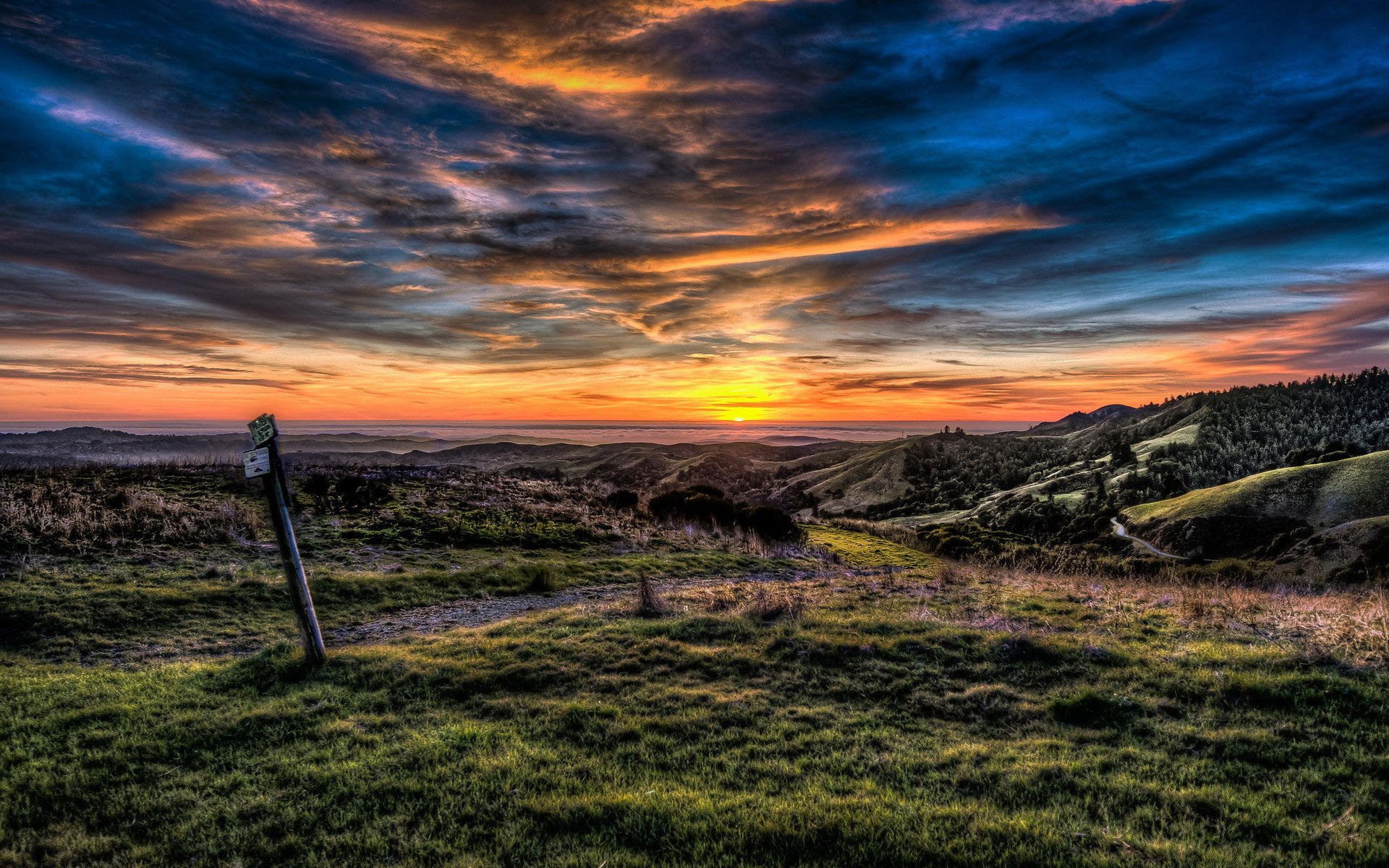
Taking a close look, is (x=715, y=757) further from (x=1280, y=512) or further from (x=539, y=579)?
(x=1280, y=512)

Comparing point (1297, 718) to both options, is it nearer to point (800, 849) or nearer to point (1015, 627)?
point (1015, 627)

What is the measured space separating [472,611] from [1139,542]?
131ft

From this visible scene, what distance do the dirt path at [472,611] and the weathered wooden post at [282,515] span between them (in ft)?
9.17

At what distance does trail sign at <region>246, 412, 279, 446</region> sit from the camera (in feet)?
33.6

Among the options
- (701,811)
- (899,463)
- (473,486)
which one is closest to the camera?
(701,811)

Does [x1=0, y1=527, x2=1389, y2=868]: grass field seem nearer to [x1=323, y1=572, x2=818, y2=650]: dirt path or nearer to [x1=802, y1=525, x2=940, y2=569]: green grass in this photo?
[x1=323, y1=572, x2=818, y2=650]: dirt path

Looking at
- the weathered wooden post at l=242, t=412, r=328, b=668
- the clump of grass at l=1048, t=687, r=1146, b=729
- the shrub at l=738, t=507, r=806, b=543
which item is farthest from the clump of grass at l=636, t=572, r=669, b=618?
the shrub at l=738, t=507, r=806, b=543

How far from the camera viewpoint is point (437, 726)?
838cm

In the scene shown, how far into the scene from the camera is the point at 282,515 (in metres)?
10.5

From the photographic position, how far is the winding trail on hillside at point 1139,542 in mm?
33250

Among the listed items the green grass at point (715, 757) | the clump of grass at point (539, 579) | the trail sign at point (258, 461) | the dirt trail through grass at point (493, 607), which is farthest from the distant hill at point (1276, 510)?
the trail sign at point (258, 461)

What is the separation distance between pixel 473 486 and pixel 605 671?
41955mm

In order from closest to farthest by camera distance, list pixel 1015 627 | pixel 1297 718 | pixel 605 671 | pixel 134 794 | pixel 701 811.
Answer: pixel 701 811, pixel 134 794, pixel 1297 718, pixel 605 671, pixel 1015 627

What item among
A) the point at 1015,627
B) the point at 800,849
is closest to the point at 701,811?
the point at 800,849
